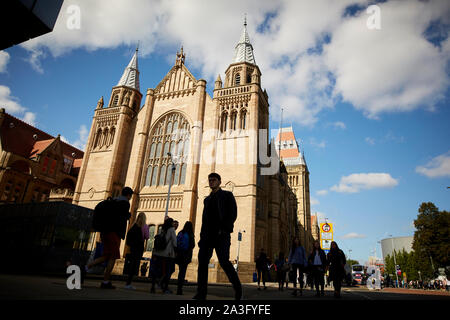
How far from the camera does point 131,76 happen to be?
36969 mm

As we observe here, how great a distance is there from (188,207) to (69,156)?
3171 cm

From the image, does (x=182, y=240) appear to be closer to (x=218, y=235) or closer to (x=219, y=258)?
(x=219, y=258)

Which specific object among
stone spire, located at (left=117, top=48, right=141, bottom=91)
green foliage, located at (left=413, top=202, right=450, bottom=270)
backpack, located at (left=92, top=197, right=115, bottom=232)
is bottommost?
backpack, located at (left=92, top=197, right=115, bottom=232)

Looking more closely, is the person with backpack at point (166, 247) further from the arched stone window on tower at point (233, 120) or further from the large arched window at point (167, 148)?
the arched stone window on tower at point (233, 120)

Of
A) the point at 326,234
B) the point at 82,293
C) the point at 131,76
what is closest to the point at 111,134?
the point at 131,76

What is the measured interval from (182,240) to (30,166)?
38820 millimetres

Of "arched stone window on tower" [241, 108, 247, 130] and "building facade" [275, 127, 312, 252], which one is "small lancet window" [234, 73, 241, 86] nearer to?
"arched stone window on tower" [241, 108, 247, 130]

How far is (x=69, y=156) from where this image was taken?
151ft

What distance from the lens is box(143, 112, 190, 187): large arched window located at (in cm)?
2928

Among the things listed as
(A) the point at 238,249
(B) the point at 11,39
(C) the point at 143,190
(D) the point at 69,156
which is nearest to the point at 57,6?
(B) the point at 11,39

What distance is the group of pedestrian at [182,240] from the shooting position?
4434 mm

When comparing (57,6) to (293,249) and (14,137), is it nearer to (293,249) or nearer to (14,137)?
(293,249)

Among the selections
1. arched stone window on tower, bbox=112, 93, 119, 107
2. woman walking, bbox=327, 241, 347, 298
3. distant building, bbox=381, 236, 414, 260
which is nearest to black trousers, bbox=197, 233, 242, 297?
woman walking, bbox=327, 241, 347, 298

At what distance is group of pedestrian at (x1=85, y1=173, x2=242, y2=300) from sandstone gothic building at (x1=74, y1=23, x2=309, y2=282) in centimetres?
1559
